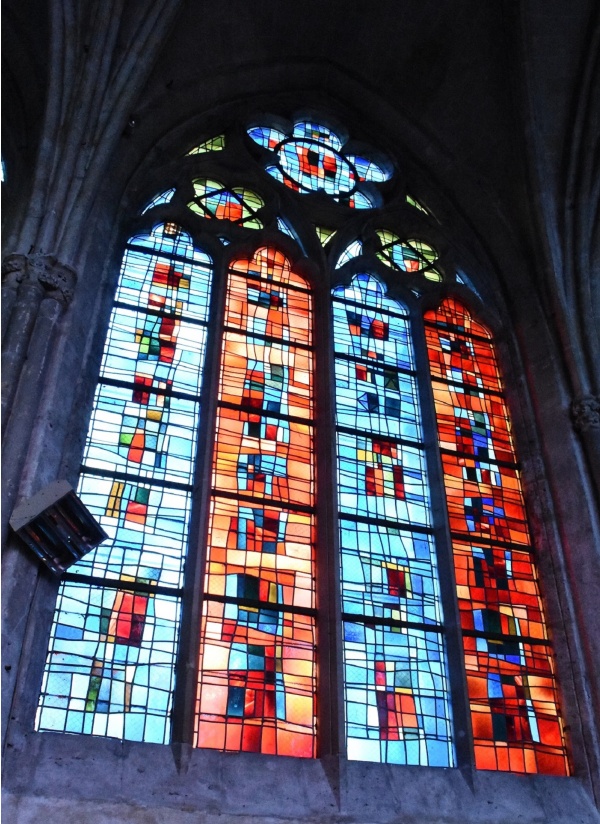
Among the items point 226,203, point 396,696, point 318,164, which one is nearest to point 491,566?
point 396,696

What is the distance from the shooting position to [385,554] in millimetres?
6688

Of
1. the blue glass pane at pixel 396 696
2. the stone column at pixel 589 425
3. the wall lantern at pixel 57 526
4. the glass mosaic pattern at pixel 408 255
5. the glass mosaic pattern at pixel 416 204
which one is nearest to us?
Answer: the wall lantern at pixel 57 526

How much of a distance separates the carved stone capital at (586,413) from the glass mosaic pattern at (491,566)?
65cm

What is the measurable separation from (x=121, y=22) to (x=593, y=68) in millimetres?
5099

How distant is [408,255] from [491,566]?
153 inches

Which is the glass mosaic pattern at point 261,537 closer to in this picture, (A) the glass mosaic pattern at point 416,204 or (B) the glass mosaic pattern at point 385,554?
(B) the glass mosaic pattern at point 385,554

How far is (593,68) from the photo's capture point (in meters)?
9.55

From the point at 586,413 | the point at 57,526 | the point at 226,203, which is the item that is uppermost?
the point at 226,203

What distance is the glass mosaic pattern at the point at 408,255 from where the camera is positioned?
369 inches

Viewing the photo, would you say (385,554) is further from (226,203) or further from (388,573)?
(226,203)

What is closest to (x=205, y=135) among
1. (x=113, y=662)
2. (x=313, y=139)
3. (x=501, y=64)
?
(x=313, y=139)

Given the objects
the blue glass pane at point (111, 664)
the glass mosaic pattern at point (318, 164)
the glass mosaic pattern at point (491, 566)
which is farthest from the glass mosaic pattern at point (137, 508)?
the glass mosaic pattern at point (491, 566)

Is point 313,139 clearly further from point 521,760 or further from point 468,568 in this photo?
point 521,760

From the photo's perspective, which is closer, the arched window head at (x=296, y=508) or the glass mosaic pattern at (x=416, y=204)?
the arched window head at (x=296, y=508)
